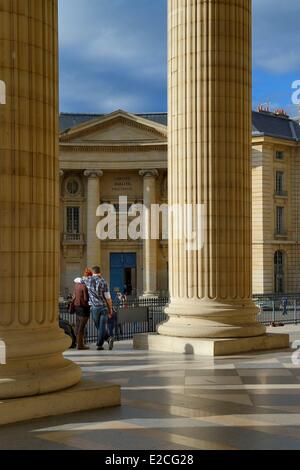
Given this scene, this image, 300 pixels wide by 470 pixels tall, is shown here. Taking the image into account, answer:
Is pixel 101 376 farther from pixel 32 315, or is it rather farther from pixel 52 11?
pixel 52 11

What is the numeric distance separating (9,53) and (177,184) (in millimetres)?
7108

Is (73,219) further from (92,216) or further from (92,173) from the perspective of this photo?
(92,173)

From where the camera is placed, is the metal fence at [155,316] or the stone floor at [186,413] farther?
the metal fence at [155,316]

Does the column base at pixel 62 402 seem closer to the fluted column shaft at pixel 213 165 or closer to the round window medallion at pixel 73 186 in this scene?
the fluted column shaft at pixel 213 165

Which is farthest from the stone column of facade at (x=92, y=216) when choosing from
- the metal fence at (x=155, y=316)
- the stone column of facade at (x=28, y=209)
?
the stone column of facade at (x=28, y=209)

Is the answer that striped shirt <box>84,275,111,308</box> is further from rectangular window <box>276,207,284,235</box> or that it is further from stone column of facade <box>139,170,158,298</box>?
rectangular window <box>276,207,284,235</box>

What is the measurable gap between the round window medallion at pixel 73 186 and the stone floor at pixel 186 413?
54.5m

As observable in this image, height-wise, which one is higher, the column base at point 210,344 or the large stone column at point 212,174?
the large stone column at point 212,174

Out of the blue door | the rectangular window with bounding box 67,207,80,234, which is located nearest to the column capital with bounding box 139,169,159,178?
the rectangular window with bounding box 67,207,80,234

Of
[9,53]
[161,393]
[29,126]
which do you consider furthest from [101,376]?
[9,53]

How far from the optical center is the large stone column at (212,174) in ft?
48.0

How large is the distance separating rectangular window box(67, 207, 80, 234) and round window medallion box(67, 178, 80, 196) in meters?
1.54

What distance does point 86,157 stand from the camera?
65.2 metres

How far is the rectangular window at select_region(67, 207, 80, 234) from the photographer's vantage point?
218 feet
